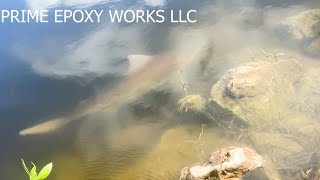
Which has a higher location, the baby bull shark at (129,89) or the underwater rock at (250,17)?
the underwater rock at (250,17)

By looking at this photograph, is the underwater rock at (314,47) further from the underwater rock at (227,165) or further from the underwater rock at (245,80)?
the underwater rock at (227,165)

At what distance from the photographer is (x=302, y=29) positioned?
164cm

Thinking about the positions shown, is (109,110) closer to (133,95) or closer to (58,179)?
(133,95)

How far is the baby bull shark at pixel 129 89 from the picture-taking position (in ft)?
A: 5.45

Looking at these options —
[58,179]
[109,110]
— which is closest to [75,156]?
[58,179]

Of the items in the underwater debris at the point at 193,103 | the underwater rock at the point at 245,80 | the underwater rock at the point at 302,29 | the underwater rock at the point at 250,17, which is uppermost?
the underwater rock at the point at 250,17

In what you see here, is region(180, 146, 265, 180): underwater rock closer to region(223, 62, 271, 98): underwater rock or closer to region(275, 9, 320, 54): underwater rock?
region(223, 62, 271, 98): underwater rock

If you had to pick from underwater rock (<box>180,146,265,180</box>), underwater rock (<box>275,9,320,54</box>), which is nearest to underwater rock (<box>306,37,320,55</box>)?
underwater rock (<box>275,9,320,54</box>)

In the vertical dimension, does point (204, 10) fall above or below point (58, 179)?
above

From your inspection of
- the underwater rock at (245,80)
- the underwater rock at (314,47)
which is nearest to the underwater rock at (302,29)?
the underwater rock at (314,47)

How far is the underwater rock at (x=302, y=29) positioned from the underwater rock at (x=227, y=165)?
54 centimetres

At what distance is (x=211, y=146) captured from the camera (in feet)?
5.20

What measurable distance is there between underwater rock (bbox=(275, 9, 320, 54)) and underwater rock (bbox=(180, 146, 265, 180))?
1.77 feet

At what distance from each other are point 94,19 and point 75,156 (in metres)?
0.64
